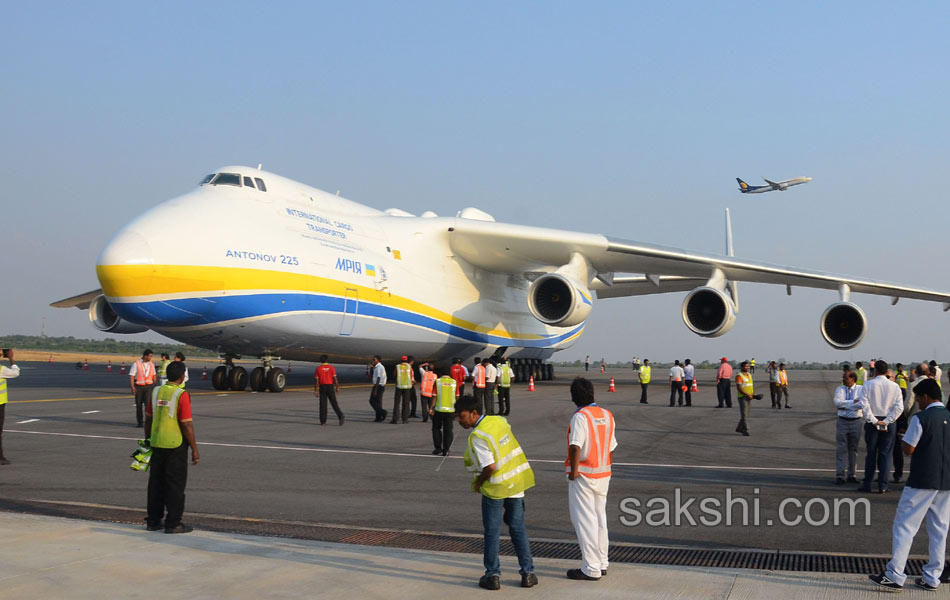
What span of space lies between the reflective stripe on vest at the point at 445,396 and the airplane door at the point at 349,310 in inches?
363

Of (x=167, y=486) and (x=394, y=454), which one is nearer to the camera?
(x=167, y=486)

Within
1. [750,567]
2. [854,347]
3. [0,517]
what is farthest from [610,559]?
[854,347]

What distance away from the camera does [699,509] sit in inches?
289

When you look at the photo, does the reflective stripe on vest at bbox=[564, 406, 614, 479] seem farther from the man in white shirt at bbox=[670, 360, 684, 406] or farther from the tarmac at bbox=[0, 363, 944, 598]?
the man in white shirt at bbox=[670, 360, 684, 406]

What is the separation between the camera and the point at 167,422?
251 inches

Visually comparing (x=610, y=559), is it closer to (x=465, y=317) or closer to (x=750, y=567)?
(x=750, y=567)

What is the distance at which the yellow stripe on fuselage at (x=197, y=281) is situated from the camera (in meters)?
16.0

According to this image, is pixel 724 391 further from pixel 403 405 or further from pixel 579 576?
pixel 579 576

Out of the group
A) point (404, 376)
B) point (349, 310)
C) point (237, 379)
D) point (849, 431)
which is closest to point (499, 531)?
point (849, 431)

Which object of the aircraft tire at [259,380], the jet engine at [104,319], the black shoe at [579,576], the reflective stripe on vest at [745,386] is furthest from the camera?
the jet engine at [104,319]

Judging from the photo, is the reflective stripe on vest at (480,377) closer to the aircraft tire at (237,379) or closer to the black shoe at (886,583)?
the aircraft tire at (237,379)

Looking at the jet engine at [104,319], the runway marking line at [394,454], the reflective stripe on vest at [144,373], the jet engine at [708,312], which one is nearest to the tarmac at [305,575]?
the runway marking line at [394,454]

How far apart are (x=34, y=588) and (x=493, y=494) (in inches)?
100

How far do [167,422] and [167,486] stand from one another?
49 cm
